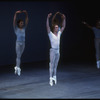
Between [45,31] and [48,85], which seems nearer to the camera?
[48,85]

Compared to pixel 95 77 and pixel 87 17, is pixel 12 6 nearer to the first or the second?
pixel 87 17

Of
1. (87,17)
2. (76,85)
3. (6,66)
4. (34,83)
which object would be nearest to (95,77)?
(76,85)

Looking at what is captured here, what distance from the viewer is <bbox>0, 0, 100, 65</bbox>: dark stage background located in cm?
1230

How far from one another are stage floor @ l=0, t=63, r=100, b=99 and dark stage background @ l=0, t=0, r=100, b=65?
1019 mm

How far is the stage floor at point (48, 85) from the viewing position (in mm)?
7637

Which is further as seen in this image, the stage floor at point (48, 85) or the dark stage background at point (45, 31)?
the dark stage background at point (45, 31)

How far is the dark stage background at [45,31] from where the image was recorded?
40.3 ft

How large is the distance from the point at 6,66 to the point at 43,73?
2080mm

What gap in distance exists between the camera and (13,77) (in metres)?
9.99

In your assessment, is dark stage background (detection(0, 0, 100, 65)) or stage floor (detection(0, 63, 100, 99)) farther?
dark stage background (detection(0, 0, 100, 65))

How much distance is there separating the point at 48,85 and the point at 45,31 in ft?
15.7

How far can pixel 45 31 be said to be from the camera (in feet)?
43.4

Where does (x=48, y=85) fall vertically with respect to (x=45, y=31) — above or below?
below

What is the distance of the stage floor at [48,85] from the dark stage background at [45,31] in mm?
1019
